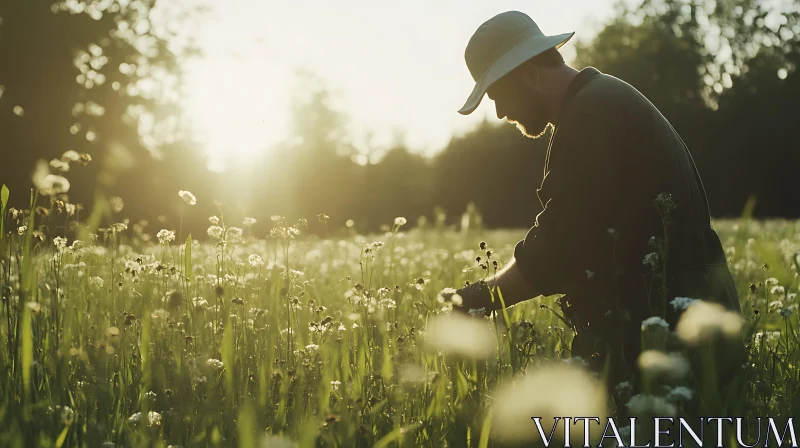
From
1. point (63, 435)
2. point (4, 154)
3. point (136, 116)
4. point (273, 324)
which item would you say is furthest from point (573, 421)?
point (136, 116)

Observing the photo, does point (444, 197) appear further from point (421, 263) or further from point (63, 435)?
point (63, 435)

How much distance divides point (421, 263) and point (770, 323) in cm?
380

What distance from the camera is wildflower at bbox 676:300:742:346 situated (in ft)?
7.70

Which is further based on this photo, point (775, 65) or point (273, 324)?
point (775, 65)

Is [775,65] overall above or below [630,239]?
above

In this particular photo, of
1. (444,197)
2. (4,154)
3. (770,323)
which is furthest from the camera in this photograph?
(444,197)

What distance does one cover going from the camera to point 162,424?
2898 millimetres

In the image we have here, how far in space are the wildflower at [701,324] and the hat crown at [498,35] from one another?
2093 millimetres

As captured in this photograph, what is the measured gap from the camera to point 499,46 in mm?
4145

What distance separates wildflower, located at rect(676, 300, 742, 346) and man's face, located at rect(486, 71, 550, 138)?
177cm

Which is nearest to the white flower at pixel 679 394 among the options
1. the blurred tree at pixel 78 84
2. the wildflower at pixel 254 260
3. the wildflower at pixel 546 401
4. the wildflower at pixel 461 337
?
the wildflower at pixel 546 401

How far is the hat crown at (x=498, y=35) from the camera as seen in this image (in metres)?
4.12

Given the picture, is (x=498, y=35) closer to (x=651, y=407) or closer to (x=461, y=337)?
(x=461, y=337)

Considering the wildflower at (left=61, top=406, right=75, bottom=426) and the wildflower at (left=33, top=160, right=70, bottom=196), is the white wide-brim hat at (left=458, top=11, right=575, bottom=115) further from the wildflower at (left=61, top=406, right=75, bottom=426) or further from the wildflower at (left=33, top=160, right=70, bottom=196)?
the wildflower at (left=61, top=406, right=75, bottom=426)
